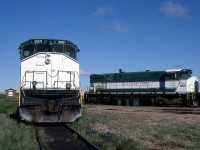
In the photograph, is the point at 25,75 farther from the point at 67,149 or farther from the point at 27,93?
the point at 67,149

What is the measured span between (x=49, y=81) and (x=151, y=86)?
66.2 feet

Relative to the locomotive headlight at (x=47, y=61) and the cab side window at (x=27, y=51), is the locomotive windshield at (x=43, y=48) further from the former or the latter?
the locomotive headlight at (x=47, y=61)

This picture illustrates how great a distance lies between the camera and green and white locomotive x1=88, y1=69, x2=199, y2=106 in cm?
3164

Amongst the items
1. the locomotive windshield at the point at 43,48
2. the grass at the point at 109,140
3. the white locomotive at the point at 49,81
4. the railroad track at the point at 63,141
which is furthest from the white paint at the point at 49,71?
the railroad track at the point at 63,141

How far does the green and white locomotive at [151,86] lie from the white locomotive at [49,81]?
704 inches

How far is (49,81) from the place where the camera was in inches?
589

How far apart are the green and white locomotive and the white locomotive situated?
58.6 feet

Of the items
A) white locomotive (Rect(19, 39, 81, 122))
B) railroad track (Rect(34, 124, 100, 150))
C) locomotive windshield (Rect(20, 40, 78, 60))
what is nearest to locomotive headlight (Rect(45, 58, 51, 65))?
white locomotive (Rect(19, 39, 81, 122))

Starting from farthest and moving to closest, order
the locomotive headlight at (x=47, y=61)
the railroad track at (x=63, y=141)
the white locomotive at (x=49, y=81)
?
1. the locomotive headlight at (x=47, y=61)
2. the white locomotive at (x=49, y=81)
3. the railroad track at (x=63, y=141)

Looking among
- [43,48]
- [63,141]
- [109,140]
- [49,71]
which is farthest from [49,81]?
[109,140]

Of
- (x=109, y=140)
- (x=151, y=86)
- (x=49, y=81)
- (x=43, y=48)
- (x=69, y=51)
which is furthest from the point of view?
(x=151, y=86)

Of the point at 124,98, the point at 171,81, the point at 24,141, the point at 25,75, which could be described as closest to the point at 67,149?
the point at 24,141

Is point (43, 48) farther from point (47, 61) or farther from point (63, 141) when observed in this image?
point (63, 141)

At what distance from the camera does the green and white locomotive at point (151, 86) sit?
31641 mm
